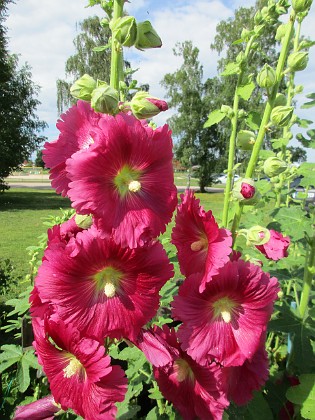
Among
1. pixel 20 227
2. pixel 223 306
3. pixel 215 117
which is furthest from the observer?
pixel 20 227

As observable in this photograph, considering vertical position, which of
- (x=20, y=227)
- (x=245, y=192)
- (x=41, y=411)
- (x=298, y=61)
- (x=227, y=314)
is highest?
(x=298, y=61)

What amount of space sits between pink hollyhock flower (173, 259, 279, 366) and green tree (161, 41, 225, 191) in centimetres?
2076

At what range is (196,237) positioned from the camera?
3.25 feet

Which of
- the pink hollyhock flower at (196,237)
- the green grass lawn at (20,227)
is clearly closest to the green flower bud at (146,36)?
the pink hollyhock flower at (196,237)

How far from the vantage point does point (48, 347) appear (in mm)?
929

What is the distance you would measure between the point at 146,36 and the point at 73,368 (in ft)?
2.54

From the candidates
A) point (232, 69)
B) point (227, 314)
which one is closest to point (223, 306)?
point (227, 314)

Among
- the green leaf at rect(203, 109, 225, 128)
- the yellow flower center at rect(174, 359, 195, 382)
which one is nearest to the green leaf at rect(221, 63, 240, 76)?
the green leaf at rect(203, 109, 225, 128)

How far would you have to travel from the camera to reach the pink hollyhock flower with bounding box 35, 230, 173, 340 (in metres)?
0.85

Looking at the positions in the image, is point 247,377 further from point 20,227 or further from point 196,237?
point 20,227

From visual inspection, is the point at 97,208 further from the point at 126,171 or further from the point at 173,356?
the point at 173,356

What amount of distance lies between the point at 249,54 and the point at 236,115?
28 cm

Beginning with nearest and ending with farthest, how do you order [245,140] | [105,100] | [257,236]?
[105,100]
[257,236]
[245,140]

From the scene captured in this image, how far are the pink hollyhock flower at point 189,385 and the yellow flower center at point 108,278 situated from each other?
0.17 m
